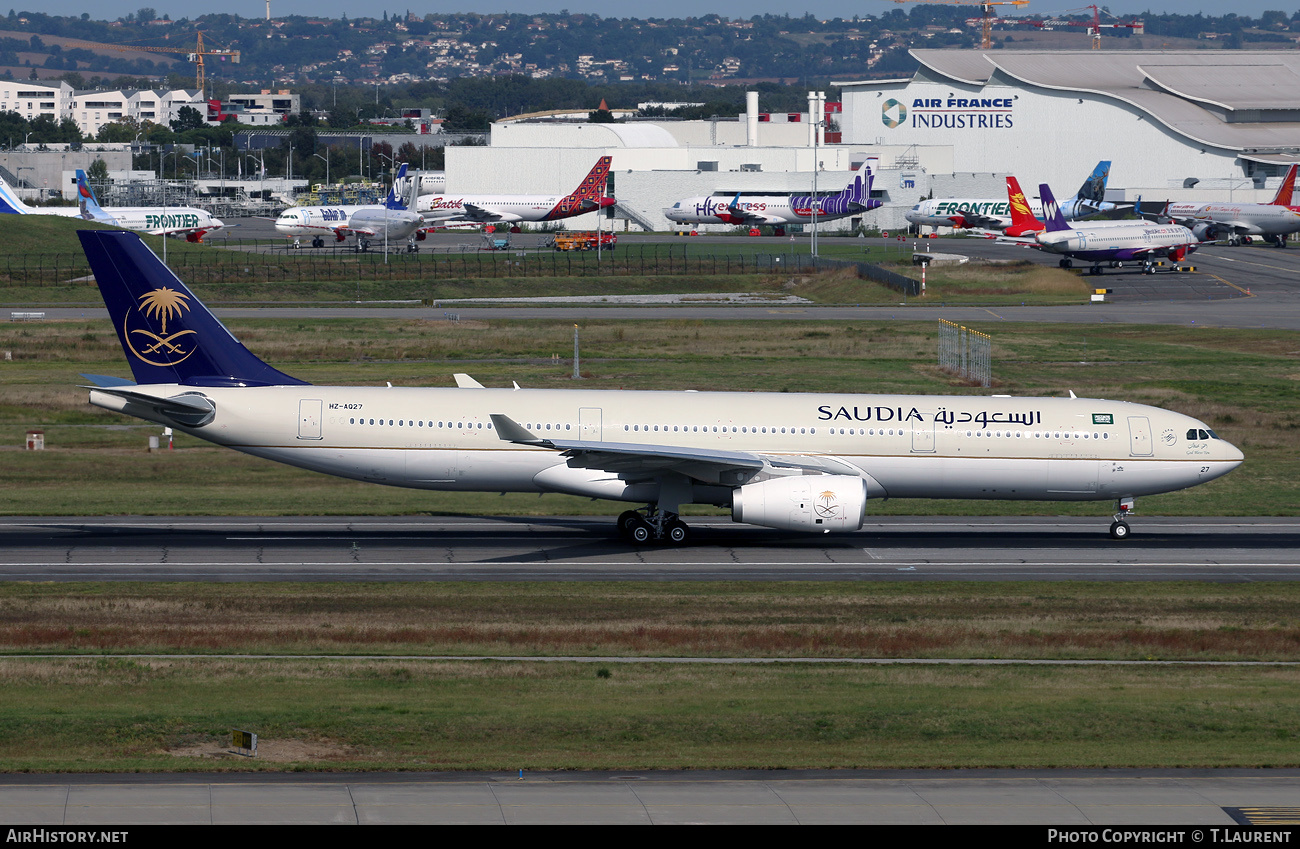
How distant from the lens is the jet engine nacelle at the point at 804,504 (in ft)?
123

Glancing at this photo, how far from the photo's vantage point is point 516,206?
17138cm

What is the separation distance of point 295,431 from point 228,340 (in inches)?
152

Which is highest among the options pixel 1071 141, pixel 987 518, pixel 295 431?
pixel 1071 141

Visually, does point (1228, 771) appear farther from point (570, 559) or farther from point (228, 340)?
point (228, 340)

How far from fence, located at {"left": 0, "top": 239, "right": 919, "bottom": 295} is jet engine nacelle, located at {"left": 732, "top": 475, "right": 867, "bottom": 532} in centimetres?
7112

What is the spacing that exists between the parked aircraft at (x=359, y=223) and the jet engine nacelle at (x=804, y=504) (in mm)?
109562

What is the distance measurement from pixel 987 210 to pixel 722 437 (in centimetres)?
12689

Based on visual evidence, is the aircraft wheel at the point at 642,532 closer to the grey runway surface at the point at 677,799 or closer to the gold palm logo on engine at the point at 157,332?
the gold palm logo on engine at the point at 157,332

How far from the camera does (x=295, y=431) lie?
3916cm

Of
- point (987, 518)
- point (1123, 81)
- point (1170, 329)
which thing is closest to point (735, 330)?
point (1170, 329)

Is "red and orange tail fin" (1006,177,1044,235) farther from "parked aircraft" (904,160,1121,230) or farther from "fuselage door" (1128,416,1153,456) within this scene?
"fuselage door" (1128,416,1153,456)

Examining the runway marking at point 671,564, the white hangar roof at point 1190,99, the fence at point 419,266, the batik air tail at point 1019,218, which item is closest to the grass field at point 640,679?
the runway marking at point 671,564

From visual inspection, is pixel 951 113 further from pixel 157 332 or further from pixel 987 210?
pixel 157 332

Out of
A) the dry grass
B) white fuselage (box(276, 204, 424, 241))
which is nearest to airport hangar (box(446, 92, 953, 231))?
white fuselage (box(276, 204, 424, 241))
